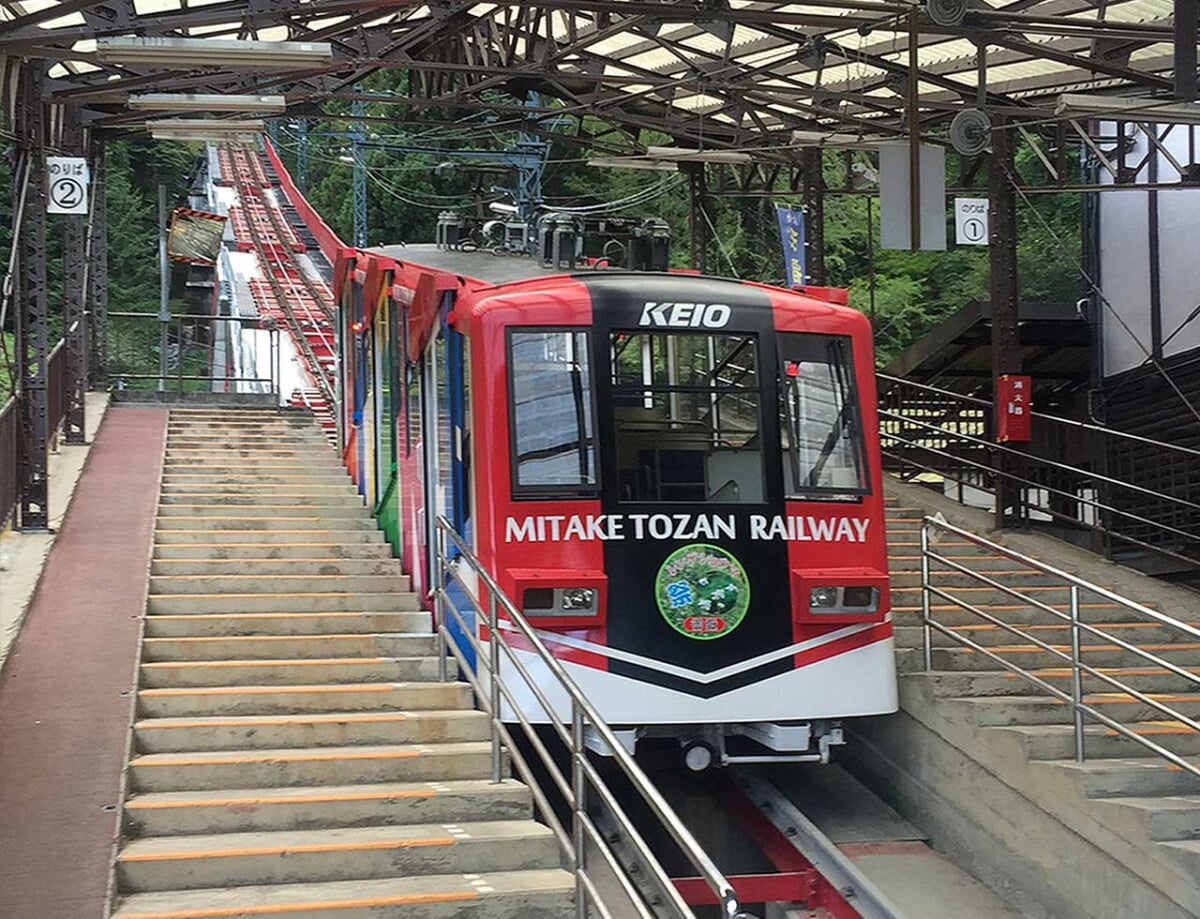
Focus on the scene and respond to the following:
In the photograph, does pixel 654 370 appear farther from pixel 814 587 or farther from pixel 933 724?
pixel 933 724

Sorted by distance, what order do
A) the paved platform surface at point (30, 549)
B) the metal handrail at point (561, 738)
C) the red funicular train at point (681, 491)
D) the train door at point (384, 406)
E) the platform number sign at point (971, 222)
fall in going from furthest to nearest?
the platform number sign at point (971, 222)
the train door at point (384, 406)
the paved platform surface at point (30, 549)
the red funicular train at point (681, 491)
the metal handrail at point (561, 738)

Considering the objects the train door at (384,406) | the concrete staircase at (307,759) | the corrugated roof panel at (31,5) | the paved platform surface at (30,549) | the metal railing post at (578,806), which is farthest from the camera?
the corrugated roof panel at (31,5)

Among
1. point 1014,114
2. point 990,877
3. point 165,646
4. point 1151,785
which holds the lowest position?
Answer: point 990,877

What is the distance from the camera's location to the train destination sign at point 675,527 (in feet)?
26.8

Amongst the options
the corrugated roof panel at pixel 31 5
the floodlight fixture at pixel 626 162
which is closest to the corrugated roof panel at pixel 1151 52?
the floodlight fixture at pixel 626 162

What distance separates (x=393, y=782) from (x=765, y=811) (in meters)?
2.72

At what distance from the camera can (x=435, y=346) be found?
9.34 meters

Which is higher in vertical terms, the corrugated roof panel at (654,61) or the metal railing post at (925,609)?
the corrugated roof panel at (654,61)

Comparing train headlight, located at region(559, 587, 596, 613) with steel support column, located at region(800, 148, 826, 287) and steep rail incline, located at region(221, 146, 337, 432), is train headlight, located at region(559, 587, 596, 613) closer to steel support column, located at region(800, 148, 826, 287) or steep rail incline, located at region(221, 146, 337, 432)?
steep rail incline, located at region(221, 146, 337, 432)

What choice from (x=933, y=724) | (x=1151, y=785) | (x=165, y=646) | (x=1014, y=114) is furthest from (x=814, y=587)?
(x=1014, y=114)

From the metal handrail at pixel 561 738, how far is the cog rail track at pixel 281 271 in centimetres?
1067

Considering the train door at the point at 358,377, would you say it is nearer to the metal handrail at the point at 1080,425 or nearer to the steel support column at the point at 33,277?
the steel support column at the point at 33,277

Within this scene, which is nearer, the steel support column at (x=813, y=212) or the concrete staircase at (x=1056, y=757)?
the concrete staircase at (x=1056, y=757)

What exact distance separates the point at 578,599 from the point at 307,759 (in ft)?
5.41
